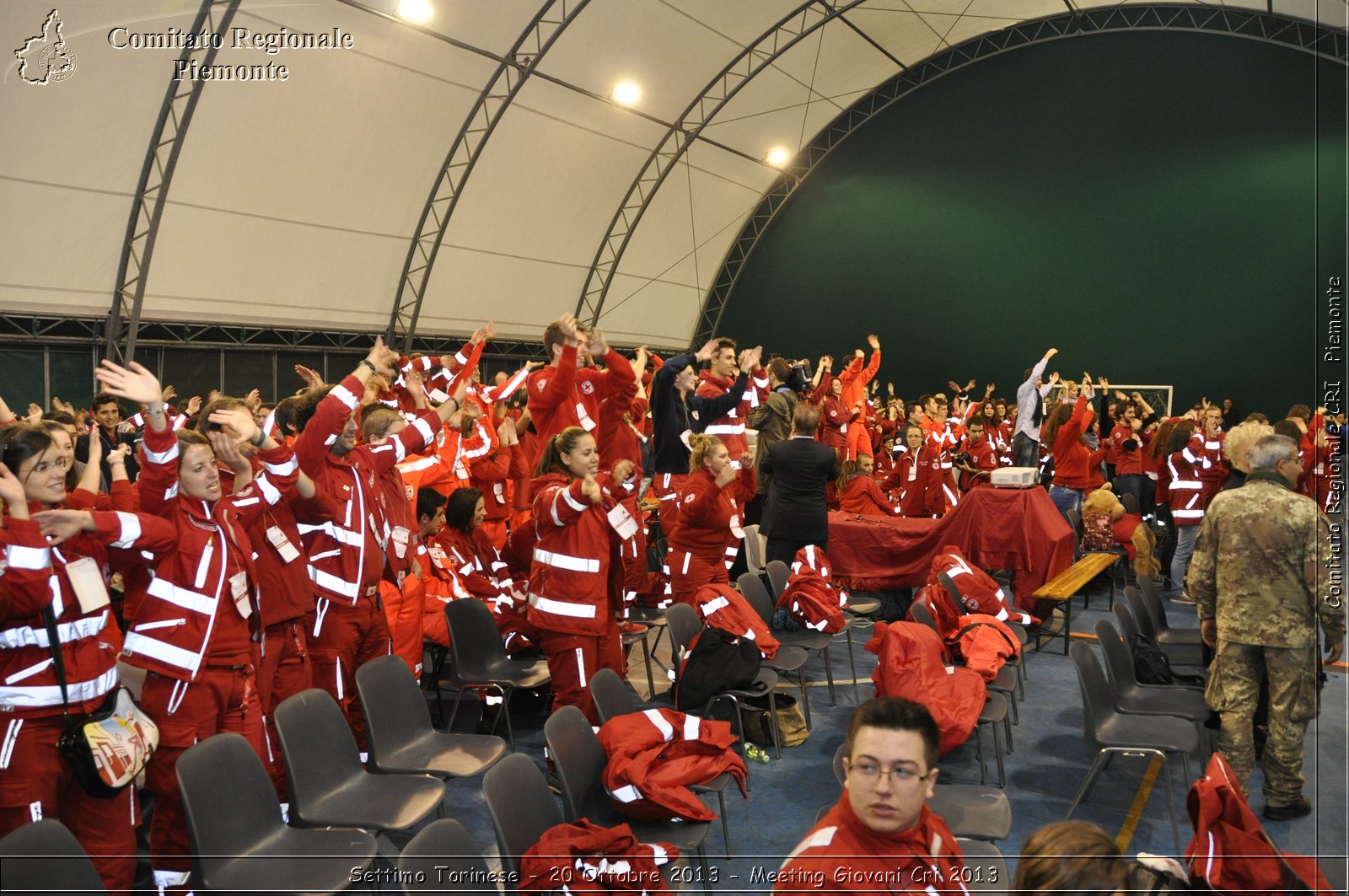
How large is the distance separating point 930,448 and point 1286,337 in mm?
8789

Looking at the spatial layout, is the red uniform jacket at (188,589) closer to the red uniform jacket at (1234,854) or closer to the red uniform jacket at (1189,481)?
the red uniform jacket at (1234,854)

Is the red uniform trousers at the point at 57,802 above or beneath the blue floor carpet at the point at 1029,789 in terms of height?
above

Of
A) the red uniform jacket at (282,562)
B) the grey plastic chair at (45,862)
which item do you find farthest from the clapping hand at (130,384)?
the grey plastic chair at (45,862)

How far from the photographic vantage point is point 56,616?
2953 mm

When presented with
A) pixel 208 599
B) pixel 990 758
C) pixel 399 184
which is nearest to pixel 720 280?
pixel 399 184

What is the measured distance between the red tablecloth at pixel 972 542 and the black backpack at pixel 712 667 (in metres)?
3.55

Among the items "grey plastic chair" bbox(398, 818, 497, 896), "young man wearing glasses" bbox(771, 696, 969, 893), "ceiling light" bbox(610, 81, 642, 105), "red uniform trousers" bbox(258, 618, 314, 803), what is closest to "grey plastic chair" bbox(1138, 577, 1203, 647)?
"young man wearing glasses" bbox(771, 696, 969, 893)

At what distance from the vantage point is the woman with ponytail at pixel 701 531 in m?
5.91

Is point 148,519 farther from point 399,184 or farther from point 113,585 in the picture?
point 399,184

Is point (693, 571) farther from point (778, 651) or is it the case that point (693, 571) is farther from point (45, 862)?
point (45, 862)

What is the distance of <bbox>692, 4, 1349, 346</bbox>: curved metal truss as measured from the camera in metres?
15.0

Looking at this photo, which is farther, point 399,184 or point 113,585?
point 399,184

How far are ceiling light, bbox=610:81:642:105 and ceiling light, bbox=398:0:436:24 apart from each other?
12.5 ft

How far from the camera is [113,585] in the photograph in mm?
5324
